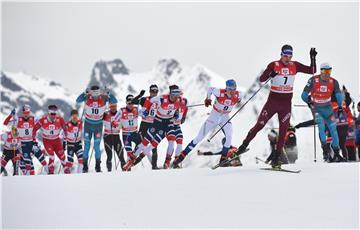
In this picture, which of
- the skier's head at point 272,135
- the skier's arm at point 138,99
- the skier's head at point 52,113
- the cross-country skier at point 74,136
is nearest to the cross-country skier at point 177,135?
the skier's arm at point 138,99

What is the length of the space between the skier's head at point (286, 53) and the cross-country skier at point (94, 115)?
19.2ft

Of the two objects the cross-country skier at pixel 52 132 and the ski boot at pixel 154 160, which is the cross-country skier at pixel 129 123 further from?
the cross-country skier at pixel 52 132

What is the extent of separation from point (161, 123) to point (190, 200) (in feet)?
19.4

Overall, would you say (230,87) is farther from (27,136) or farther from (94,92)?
(27,136)

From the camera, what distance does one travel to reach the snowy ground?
22.4 feet

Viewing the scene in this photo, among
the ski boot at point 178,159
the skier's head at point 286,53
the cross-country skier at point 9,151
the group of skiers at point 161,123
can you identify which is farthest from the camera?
the cross-country skier at point 9,151

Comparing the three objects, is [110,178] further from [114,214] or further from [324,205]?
[324,205]

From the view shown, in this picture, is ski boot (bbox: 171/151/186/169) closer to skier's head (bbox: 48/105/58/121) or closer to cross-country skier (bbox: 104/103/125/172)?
cross-country skier (bbox: 104/103/125/172)

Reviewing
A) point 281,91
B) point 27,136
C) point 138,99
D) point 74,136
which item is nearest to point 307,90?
point 281,91

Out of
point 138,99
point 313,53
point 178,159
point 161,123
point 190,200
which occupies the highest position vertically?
point 313,53

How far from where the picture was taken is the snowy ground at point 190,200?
6836 millimetres

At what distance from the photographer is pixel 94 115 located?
1418 centimetres

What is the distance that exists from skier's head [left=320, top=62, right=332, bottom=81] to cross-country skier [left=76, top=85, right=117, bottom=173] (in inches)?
237

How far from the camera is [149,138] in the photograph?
1369cm
